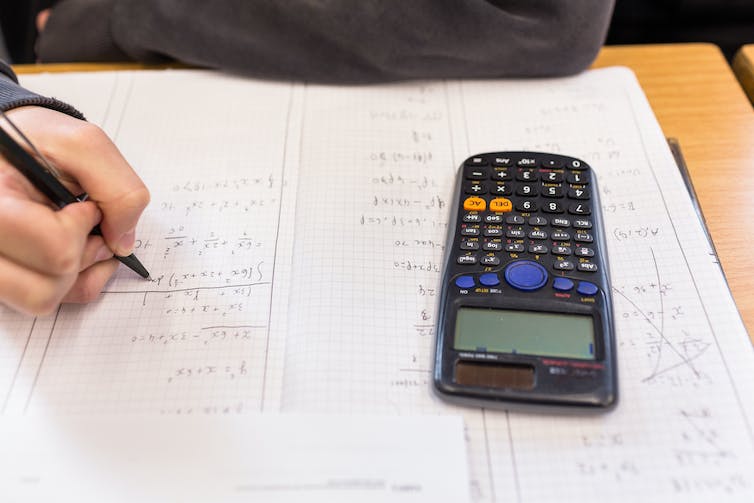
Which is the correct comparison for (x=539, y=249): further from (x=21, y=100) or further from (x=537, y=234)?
(x=21, y=100)

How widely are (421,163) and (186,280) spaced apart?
0.64 ft

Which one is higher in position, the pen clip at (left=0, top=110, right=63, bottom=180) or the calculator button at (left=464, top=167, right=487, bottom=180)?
the pen clip at (left=0, top=110, right=63, bottom=180)

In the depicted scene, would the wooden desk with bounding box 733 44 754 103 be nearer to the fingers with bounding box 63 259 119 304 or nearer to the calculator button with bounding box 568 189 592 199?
the calculator button with bounding box 568 189 592 199

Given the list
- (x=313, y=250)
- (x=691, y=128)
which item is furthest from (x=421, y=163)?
(x=691, y=128)

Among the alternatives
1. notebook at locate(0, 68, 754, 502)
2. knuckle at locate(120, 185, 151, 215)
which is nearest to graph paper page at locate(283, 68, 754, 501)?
notebook at locate(0, 68, 754, 502)

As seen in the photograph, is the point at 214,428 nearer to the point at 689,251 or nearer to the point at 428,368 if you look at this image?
the point at 428,368

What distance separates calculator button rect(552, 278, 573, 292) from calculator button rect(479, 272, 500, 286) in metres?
0.03

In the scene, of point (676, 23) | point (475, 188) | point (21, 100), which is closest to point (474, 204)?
point (475, 188)

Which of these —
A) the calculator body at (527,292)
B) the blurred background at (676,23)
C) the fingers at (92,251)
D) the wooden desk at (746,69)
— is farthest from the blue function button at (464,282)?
the blurred background at (676,23)

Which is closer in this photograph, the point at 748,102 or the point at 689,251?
the point at 689,251

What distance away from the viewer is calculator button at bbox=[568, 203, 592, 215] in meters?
0.44

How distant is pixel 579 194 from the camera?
45 cm

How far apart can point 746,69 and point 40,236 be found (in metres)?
0.56

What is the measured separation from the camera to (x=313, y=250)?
0.44 meters
